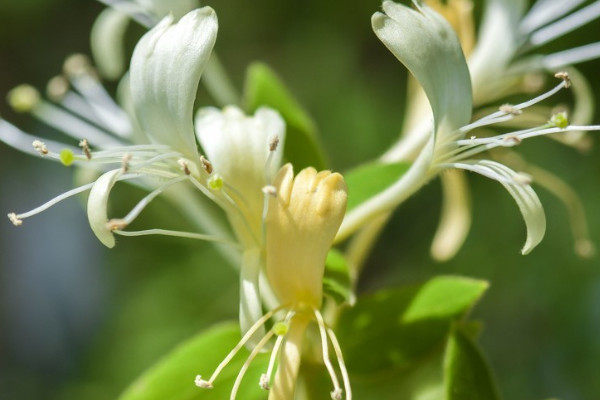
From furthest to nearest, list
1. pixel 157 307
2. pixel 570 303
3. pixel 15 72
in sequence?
pixel 15 72 < pixel 157 307 < pixel 570 303

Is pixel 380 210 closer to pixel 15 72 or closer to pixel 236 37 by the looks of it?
pixel 236 37

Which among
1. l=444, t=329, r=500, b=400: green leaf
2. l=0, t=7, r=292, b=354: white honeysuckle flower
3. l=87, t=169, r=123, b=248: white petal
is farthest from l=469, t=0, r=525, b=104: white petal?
l=87, t=169, r=123, b=248: white petal

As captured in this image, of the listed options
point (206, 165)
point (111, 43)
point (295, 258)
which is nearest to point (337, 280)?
point (295, 258)

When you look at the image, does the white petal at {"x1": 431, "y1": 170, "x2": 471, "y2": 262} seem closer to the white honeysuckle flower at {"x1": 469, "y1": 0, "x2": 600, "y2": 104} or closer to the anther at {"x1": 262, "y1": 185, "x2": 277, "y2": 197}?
the white honeysuckle flower at {"x1": 469, "y1": 0, "x2": 600, "y2": 104}

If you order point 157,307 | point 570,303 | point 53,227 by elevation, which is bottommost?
point 570,303

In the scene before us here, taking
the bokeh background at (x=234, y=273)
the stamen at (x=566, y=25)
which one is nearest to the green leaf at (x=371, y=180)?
the stamen at (x=566, y=25)

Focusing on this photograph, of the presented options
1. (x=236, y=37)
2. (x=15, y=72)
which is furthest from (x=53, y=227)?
(x=236, y=37)
